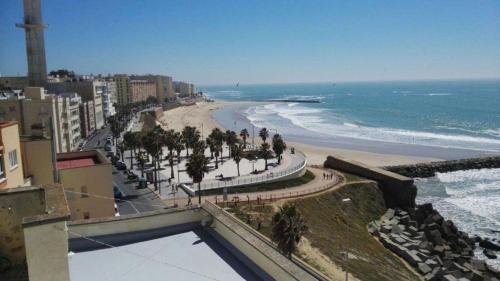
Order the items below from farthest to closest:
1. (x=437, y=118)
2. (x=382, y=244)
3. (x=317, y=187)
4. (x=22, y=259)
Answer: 1. (x=437, y=118)
2. (x=317, y=187)
3. (x=382, y=244)
4. (x=22, y=259)

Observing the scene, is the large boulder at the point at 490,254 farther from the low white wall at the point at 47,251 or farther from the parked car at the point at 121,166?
the parked car at the point at 121,166

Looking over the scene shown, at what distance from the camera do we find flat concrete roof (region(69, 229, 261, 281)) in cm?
838

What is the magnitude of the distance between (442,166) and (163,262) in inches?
2374

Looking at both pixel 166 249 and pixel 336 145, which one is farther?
pixel 336 145

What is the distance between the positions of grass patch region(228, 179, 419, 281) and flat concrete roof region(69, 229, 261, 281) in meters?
17.7

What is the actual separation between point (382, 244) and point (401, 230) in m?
4.50

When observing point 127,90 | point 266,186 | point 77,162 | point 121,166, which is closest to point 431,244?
point 266,186

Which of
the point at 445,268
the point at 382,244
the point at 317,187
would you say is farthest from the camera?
the point at 317,187

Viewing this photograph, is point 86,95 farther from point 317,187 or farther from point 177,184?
point 317,187

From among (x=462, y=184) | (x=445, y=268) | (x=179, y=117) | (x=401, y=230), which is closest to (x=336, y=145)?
(x=462, y=184)

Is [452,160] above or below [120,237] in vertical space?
below

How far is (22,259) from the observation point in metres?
7.27

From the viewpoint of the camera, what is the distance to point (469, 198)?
49375mm

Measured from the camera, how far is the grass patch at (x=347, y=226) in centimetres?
2831
